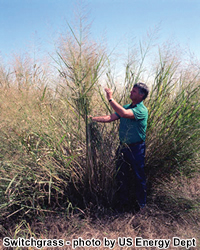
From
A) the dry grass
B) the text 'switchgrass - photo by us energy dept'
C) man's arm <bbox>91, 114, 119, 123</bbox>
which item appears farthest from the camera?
man's arm <bbox>91, 114, 119, 123</bbox>

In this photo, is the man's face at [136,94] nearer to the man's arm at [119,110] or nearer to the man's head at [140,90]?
the man's head at [140,90]

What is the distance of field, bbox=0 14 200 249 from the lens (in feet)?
7.14

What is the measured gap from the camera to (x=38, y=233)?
7.17ft

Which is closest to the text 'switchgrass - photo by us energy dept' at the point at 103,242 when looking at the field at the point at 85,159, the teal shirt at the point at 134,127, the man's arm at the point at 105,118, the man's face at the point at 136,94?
the field at the point at 85,159

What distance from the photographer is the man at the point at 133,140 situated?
7.67ft

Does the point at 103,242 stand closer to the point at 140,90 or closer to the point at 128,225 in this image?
the point at 128,225

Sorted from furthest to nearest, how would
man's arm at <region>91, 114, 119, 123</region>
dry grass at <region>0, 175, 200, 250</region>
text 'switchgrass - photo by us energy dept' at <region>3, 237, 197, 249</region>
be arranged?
man's arm at <region>91, 114, 119, 123</region> < dry grass at <region>0, 175, 200, 250</region> < text 'switchgrass - photo by us energy dept' at <region>3, 237, 197, 249</region>

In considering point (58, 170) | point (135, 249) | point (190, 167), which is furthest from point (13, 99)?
point (190, 167)

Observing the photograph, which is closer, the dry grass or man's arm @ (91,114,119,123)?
the dry grass

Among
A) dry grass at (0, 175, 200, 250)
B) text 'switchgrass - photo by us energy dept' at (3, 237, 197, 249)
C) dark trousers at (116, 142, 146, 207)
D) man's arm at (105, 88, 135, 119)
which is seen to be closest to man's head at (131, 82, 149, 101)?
man's arm at (105, 88, 135, 119)

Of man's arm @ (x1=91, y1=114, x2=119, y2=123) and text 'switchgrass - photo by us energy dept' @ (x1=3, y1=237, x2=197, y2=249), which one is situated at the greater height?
man's arm @ (x1=91, y1=114, x2=119, y2=123)

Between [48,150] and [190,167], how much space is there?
1650 millimetres

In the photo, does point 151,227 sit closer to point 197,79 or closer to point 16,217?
point 16,217

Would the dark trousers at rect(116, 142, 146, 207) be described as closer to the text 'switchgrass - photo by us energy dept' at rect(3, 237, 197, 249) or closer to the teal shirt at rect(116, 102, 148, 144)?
the teal shirt at rect(116, 102, 148, 144)
